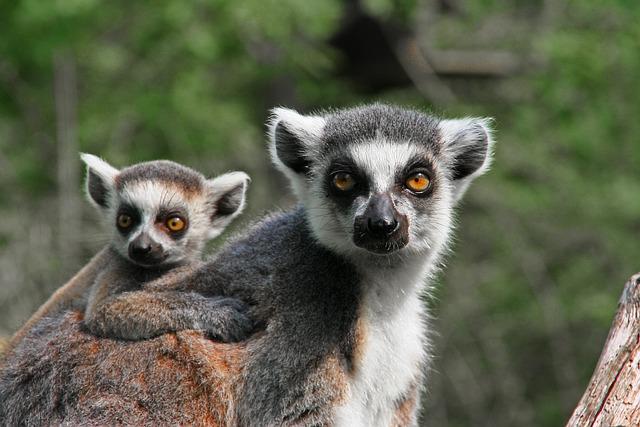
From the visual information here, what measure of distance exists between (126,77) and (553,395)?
9763mm

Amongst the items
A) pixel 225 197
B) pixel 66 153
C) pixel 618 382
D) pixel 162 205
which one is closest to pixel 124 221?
pixel 162 205

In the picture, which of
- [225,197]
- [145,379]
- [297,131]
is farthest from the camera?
[225,197]

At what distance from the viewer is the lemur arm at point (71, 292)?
6.35 metres

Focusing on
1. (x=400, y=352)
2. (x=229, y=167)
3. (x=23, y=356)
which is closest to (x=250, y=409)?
(x=400, y=352)

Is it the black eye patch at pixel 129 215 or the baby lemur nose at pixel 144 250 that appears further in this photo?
the black eye patch at pixel 129 215

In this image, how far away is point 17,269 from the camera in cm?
1265

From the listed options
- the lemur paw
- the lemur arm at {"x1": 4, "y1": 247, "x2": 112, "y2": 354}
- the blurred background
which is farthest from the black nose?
the blurred background

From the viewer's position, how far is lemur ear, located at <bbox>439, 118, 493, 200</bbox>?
5.69 metres

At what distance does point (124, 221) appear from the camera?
655 centimetres

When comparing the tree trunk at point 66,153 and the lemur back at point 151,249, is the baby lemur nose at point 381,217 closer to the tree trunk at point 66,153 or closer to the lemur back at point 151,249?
the lemur back at point 151,249

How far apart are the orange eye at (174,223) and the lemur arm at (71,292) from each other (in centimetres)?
48

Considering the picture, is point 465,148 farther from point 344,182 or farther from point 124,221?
point 124,221

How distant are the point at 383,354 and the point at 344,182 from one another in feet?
3.44

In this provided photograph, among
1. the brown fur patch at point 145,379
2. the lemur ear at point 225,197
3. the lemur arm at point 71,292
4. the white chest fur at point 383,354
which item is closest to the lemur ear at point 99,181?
the lemur arm at point 71,292
